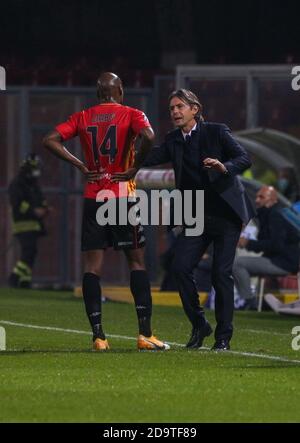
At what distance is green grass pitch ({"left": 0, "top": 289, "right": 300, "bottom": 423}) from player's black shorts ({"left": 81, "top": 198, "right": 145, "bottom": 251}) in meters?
0.77

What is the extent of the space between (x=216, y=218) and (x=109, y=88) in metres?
1.23

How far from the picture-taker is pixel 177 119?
47.7 ft

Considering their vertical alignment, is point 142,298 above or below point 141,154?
below

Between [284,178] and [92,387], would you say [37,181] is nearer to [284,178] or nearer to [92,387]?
[284,178]

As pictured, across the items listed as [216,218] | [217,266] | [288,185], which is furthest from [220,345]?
[288,185]

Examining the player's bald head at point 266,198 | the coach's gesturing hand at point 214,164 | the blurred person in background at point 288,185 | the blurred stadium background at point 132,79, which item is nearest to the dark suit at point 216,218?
the coach's gesturing hand at point 214,164

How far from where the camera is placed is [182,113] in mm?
14555

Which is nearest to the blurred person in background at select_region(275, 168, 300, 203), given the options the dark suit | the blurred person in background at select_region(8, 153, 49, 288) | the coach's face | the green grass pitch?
the blurred person in background at select_region(8, 153, 49, 288)

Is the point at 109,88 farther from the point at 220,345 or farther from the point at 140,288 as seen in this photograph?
the point at 220,345

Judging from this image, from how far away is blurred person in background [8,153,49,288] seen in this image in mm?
27578

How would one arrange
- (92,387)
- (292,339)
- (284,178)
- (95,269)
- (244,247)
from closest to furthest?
1. (92,387)
2. (95,269)
3. (292,339)
4. (244,247)
5. (284,178)
